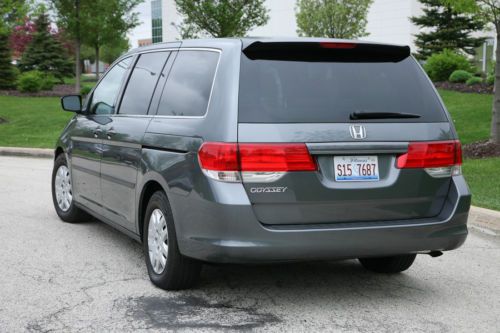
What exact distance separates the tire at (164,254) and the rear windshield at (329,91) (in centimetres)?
100

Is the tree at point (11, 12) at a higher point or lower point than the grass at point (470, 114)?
higher

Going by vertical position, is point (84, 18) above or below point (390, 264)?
above

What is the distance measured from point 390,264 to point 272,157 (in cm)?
184

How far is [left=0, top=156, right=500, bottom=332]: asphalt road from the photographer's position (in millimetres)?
4680

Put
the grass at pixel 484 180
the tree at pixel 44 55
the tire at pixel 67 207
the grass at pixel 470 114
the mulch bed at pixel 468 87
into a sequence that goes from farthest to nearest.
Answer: the tree at pixel 44 55
the mulch bed at pixel 468 87
the grass at pixel 470 114
the grass at pixel 484 180
the tire at pixel 67 207

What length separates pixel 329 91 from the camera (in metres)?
4.96

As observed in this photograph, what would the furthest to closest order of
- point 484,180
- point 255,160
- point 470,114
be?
point 470,114
point 484,180
point 255,160

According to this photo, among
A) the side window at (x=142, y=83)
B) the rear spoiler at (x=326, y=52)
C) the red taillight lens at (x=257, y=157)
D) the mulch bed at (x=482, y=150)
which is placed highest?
the rear spoiler at (x=326, y=52)

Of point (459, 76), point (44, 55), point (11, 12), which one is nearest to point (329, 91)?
point (11, 12)

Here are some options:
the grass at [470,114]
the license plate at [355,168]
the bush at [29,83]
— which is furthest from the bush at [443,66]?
the license plate at [355,168]

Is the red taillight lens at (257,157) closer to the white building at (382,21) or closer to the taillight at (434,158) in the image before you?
the taillight at (434,158)

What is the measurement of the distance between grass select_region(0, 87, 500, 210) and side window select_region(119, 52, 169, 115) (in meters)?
4.56

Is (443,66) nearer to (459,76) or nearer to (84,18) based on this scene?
(459,76)

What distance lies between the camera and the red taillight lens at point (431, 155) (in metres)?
4.97
